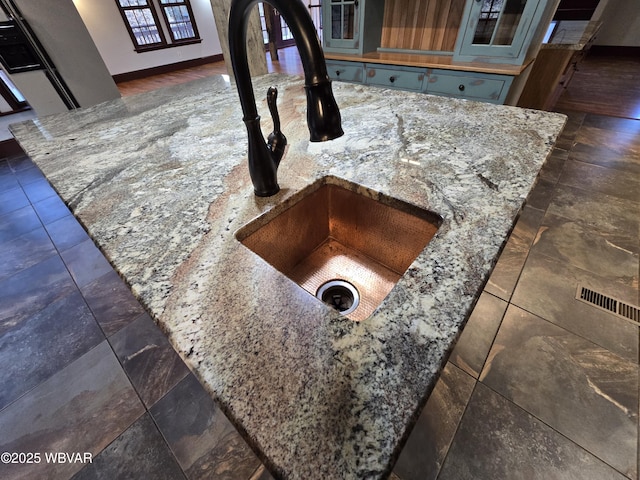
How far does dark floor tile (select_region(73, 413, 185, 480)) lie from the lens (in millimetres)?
961

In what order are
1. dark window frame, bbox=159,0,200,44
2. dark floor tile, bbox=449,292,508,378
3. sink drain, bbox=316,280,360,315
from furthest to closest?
dark window frame, bbox=159,0,200,44
dark floor tile, bbox=449,292,508,378
sink drain, bbox=316,280,360,315

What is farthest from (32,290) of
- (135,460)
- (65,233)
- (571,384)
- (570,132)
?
(570,132)

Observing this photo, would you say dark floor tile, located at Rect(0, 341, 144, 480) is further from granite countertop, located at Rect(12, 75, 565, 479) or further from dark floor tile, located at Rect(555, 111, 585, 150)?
dark floor tile, located at Rect(555, 111, 585, 150)

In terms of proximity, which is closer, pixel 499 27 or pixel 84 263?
pixel 84 263

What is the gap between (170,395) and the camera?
1154 mm

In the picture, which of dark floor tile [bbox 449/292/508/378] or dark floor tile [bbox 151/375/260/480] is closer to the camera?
dark floor tile [bbox 151/375/260/480]

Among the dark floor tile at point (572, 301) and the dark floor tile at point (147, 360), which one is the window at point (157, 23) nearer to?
the dark floor tile at point (147, 360)

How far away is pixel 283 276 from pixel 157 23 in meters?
8.67

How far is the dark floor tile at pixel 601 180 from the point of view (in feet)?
6.59

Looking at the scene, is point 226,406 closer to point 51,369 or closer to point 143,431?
point 143,431

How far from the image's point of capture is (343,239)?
0.90 meters

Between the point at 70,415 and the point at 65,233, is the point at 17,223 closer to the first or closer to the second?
the point at 65,233

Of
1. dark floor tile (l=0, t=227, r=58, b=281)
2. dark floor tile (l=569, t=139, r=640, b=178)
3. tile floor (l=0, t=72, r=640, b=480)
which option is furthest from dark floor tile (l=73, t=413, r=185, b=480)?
dark floor tile (l=569, t=139, r=640, b=178)

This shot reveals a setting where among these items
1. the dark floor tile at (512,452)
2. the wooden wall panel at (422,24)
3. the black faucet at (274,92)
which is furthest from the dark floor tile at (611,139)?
the black faucet at (274,92)
